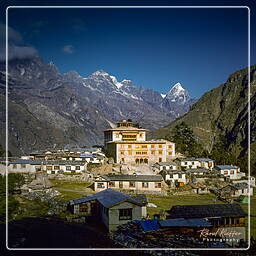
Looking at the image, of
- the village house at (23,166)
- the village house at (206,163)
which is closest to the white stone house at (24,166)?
the village house at (23,166)

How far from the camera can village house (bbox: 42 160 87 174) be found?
55281 millimetres

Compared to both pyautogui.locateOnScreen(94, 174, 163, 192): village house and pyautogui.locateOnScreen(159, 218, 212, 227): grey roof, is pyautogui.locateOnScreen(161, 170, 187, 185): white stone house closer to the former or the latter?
pyautogui.locateOnScreen(94, 174, 163, 192): village house

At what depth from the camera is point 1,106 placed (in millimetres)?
179125

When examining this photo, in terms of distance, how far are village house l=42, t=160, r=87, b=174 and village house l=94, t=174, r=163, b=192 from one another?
11.5 meters

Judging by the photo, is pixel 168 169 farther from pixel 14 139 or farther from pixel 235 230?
pixel 14 139

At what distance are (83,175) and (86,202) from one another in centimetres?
2496

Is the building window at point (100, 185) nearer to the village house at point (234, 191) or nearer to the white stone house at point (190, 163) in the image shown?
the village house at point (234, 191)

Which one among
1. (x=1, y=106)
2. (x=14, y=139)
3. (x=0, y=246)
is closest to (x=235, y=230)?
(x=0, y=246)

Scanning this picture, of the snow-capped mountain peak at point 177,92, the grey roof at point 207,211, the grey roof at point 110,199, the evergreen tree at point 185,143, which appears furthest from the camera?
the evergreen tree at point 185,143

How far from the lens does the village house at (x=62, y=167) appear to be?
5528 cm

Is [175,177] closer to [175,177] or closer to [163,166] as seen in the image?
[175,177]

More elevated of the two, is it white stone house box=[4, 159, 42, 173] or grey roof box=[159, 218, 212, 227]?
white stone house box=[4, 159, 42, 173]

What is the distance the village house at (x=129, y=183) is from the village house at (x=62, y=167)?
37.8 ft

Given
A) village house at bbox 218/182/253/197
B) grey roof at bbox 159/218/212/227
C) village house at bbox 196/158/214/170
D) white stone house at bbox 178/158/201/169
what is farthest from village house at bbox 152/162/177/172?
grey roof at bbox 159/218/212/227
